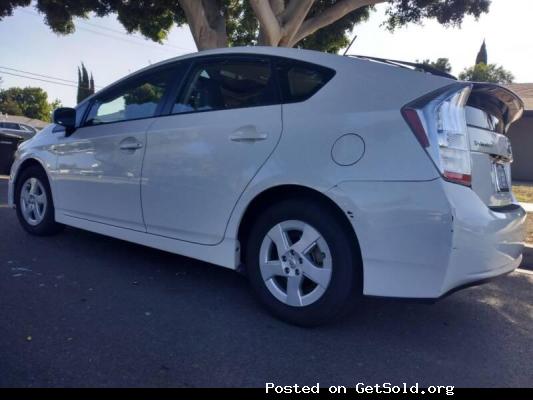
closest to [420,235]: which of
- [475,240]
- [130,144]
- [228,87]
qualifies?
[475,240]

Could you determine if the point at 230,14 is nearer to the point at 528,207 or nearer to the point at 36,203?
the point at 528,207

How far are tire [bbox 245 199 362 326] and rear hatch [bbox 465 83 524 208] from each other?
82 centimetres

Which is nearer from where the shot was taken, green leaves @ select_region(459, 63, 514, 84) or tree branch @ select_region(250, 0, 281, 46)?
tree branch @ select_region(250, 0, 281, 46)

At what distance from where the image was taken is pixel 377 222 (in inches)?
96.9

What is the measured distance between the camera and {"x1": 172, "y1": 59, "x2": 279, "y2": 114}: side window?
3072mm

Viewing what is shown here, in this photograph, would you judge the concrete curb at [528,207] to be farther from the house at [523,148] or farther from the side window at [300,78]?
the house at [523,148]

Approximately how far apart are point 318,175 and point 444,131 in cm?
71

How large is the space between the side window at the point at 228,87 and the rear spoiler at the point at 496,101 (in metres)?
1.23

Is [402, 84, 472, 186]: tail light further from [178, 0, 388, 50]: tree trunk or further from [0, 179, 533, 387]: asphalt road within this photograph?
[178, 0, 388, 50]: tree trunk

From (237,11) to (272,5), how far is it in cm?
401

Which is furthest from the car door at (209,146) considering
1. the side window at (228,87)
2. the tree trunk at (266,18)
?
the tree trunk at (266,18)

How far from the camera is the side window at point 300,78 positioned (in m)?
2.85

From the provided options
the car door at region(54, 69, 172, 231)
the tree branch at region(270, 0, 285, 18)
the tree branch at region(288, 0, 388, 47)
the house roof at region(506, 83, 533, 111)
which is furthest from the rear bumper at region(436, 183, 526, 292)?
the house roof at region(506, 83, 533, 111)

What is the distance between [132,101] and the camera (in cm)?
391
